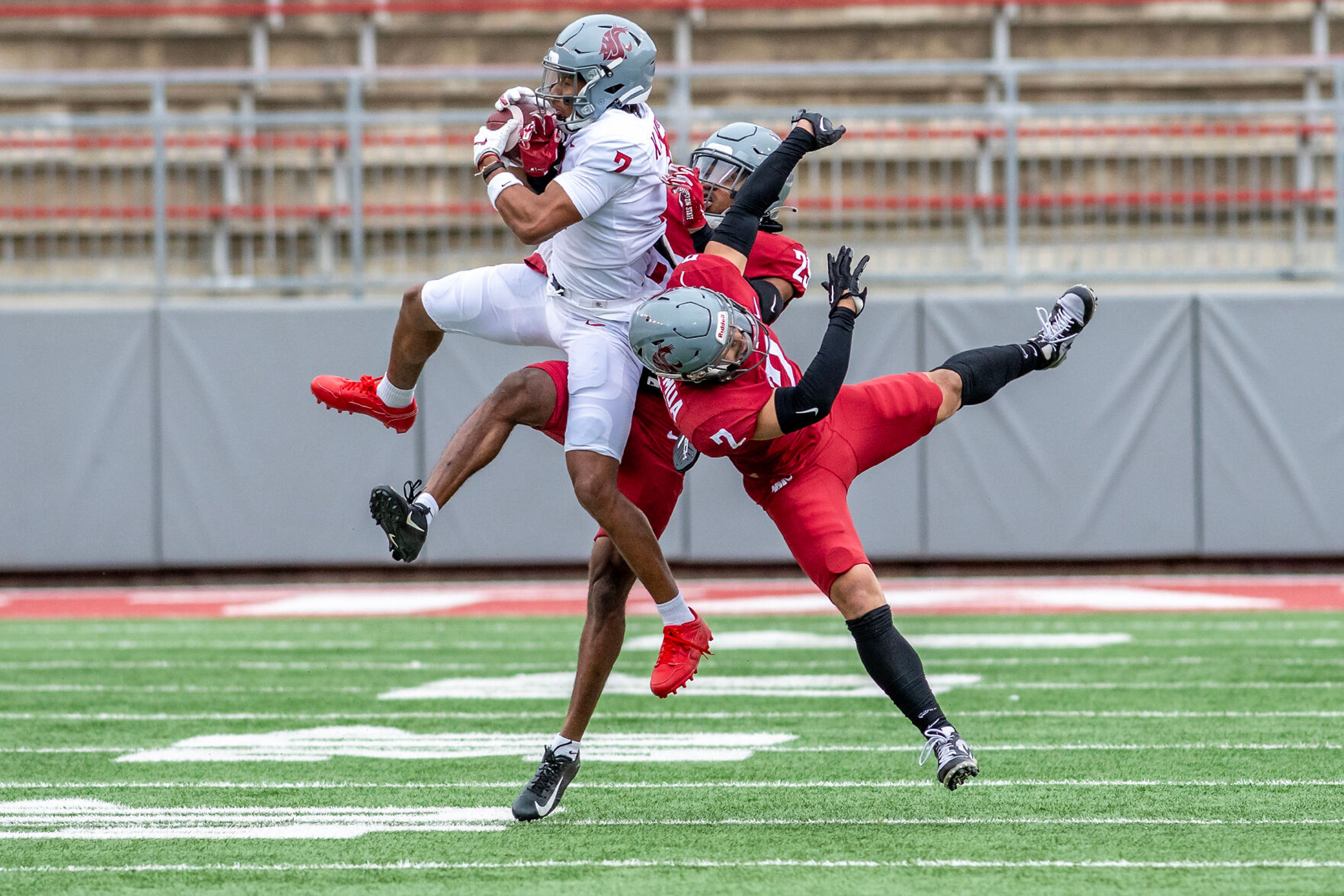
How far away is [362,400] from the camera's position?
5785 mm

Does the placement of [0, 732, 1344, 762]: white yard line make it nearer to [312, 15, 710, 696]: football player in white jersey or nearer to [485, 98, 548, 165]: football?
[312, 15, 710, 696]: football player in white jersey

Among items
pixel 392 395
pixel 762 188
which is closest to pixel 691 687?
pixel 392 395

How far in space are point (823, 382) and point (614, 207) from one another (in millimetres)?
Answer: 980

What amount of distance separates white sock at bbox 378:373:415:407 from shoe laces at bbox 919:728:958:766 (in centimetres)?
204

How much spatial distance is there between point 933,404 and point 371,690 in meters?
3.34

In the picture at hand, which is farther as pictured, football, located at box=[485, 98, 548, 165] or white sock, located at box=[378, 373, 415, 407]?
white sock, located at box=[378, 373, 415, 407]

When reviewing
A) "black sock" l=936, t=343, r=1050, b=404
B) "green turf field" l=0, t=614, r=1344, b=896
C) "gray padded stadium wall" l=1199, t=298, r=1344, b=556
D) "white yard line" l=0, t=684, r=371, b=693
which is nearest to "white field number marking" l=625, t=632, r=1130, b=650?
"green turf field" l=0, t=614, r=1344, b=896

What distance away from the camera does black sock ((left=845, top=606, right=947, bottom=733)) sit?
4.61m

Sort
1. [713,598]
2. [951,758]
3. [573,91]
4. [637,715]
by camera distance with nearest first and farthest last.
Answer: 1. [951,758]
2. [573,91]
3. [637,715]
4. [713,598]

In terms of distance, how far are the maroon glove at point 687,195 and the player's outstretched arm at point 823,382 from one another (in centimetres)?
66

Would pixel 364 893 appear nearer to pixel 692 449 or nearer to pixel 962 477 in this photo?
pixel 692 449

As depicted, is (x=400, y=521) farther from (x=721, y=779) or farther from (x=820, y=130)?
(x=820, y=130)

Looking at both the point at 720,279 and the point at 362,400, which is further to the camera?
the point at 362,400

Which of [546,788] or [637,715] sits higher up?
[546,788]
